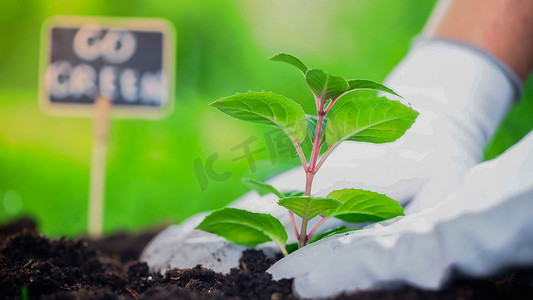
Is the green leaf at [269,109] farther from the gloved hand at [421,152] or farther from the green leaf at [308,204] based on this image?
the gloved hand at [421,152]

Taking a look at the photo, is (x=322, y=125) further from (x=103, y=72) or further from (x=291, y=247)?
(x=103, y=72)

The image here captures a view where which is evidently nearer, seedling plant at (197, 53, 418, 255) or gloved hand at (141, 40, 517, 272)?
seedling plant at (197, 53, 418, 255)

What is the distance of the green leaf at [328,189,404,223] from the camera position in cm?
61

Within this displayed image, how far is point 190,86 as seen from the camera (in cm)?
232

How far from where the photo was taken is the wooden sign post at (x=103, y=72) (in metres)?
1.86

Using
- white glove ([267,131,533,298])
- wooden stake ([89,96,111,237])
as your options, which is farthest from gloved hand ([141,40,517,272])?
wooden stake ([89,96,111,237])

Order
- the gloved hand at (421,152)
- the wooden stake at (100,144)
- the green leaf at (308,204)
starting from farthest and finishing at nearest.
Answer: the wooden stake at (100,144) < the gloved hand at (421,152) < the green leaf at (308,204)

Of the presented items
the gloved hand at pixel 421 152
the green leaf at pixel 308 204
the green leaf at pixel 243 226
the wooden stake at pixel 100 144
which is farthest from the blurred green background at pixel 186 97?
the green leaf at pixel 308 204

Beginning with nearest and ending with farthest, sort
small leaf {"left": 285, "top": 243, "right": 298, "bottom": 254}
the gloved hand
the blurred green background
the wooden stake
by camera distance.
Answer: small leaf {"left": 285, "top": 243, "right": 298, "bottom": 254} < the gloved hand < the wooden stake < the blurred green background

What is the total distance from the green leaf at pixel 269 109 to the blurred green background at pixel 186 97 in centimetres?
153

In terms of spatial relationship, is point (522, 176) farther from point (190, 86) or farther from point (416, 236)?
point (190, 86)

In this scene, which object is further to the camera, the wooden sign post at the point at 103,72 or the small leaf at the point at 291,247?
the wooden sign post at the point at 103,72

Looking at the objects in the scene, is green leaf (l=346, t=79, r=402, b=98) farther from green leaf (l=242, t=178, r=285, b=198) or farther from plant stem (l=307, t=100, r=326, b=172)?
green leaf (l=242, t=178, r=285, b=198)

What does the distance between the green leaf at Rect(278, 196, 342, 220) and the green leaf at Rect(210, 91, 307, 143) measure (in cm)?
9
